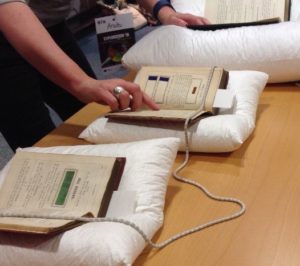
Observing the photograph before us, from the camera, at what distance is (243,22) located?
1.32m

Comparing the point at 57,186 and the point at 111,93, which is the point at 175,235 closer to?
the point at 57,186

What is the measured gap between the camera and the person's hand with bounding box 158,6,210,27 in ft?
4.50

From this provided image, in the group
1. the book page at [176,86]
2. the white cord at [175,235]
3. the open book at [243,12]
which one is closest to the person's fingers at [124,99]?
the book page at [176,86]

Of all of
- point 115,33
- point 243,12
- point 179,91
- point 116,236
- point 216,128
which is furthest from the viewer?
point 115,33

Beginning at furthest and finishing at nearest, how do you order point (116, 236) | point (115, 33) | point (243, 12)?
1. point (115, 33)
2. point (243, 12)
3. point (116, 236)

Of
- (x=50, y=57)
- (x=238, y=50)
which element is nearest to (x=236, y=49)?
(x=238, y=50)

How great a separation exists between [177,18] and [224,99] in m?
0.48

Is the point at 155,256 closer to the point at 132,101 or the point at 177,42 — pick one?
the point at 132,101

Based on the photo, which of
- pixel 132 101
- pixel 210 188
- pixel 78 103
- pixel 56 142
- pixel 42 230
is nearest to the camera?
pixel 42 230

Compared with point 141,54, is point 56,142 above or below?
below

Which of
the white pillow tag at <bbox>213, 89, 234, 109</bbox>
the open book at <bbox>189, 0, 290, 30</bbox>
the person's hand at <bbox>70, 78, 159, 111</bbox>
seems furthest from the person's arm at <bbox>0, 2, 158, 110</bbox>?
the open book at <bbox>189, 0, 290, 30</bbox>

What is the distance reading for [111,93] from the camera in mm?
989

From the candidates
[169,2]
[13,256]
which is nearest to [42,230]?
[13,256]

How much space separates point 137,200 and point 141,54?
615 mm
